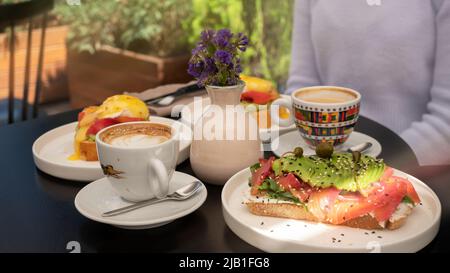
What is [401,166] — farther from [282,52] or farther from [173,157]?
[282,52]

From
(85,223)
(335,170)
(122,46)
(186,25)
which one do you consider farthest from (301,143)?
(122,46)

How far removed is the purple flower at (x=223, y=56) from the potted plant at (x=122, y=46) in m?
2.81

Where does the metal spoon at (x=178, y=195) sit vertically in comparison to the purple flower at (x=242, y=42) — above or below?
below

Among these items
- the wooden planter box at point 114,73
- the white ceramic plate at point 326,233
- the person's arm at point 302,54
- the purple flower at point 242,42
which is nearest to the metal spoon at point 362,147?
the white ceramic plate at point 326,233

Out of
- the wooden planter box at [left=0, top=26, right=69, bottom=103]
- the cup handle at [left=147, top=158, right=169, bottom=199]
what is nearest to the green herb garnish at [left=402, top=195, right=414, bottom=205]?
the cup handle at [left=147, top=158, right=169, bottom=199]

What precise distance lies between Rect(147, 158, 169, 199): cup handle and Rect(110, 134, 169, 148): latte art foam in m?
0.06

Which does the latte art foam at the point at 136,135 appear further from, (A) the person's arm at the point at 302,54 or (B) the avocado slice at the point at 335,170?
(A) the person's arm at the point at 302,54

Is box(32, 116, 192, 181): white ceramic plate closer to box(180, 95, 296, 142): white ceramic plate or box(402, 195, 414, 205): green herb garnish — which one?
box(180, 95, 296, 142): white ceramic plate

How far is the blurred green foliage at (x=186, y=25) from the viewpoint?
4047mm

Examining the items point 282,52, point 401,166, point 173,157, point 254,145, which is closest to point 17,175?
point 173,157

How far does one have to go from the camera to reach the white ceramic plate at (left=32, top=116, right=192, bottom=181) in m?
1.25

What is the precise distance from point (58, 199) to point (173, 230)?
0.94 ft

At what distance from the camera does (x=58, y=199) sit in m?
1.19

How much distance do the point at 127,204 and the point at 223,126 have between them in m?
0.26
